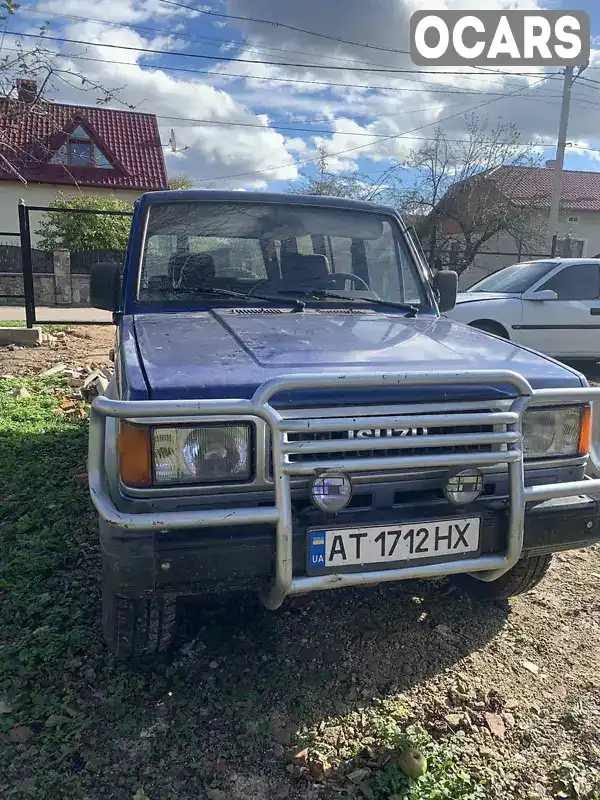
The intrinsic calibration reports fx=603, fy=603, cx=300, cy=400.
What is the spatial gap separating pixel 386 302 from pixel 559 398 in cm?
134

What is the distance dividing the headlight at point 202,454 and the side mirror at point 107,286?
1.51 metres

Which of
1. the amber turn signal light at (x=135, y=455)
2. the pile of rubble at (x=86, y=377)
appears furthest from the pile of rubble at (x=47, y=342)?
the amber turn signal light at (x=135, y=455)

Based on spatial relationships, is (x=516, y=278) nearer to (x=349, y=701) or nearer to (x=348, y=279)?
(x=348, y=279)

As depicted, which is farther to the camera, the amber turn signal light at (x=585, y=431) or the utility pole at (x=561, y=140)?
the utility pole at (x=561, y=140)

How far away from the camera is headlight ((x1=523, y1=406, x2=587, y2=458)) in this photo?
92.0 inches

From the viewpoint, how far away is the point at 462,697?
2.34 metres

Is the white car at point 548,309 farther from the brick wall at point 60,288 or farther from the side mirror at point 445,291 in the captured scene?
the brick wall at point 60,288

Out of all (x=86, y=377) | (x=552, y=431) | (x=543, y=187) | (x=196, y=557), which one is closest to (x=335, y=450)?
(x=196, y=557)

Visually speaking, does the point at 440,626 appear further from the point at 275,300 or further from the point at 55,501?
the point at 55,501

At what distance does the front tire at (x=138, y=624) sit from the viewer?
222 cm

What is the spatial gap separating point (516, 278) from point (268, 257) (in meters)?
5.86

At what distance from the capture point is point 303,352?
2.31 m

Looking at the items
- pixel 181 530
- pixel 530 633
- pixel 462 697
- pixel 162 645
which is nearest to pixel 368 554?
pixel 181 530

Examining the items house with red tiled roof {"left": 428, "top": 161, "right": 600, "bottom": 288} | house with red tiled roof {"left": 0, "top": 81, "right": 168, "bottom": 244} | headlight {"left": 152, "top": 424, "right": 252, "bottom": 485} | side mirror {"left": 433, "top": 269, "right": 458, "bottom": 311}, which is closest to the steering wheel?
side mirror {"left": 433, "top": 269, "right": 458, "bottom": 311}
